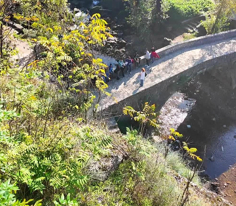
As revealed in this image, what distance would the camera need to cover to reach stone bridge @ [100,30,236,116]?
10.6 m

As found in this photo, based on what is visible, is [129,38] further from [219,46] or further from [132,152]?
[132,152]

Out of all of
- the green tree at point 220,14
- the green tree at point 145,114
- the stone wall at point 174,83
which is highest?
the green tree at point 220,14

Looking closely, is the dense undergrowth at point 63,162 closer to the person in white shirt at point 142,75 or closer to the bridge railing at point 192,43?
the person in white shirt at point 142,75

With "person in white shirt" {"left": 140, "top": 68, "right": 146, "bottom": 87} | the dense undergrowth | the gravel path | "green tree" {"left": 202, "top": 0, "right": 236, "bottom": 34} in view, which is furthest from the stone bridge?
the dense undergrowth

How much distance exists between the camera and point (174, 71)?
12312mm

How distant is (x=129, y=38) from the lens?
63.3 ft

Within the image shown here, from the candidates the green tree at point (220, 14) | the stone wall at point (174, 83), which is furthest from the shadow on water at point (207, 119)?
the green tree at point (220, 14)

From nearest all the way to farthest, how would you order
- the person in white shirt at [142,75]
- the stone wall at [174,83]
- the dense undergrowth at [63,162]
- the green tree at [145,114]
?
the dense undergrowth at [63,162] < the green tree at [145,114] < the stone wall at [174,83] < the person in white shirt at [142,75]

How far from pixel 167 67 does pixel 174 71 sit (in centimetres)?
47

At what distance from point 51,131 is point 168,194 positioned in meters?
2.63

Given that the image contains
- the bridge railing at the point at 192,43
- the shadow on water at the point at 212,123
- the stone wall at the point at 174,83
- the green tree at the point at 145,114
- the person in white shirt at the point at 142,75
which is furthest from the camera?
the bridge railing at the point at 192,43

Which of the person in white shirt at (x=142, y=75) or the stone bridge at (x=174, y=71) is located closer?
the stone bridge at (x=174, y=71)

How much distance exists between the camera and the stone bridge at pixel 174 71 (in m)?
10.6

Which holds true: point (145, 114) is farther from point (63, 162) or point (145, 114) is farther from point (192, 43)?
point (192, 43)
